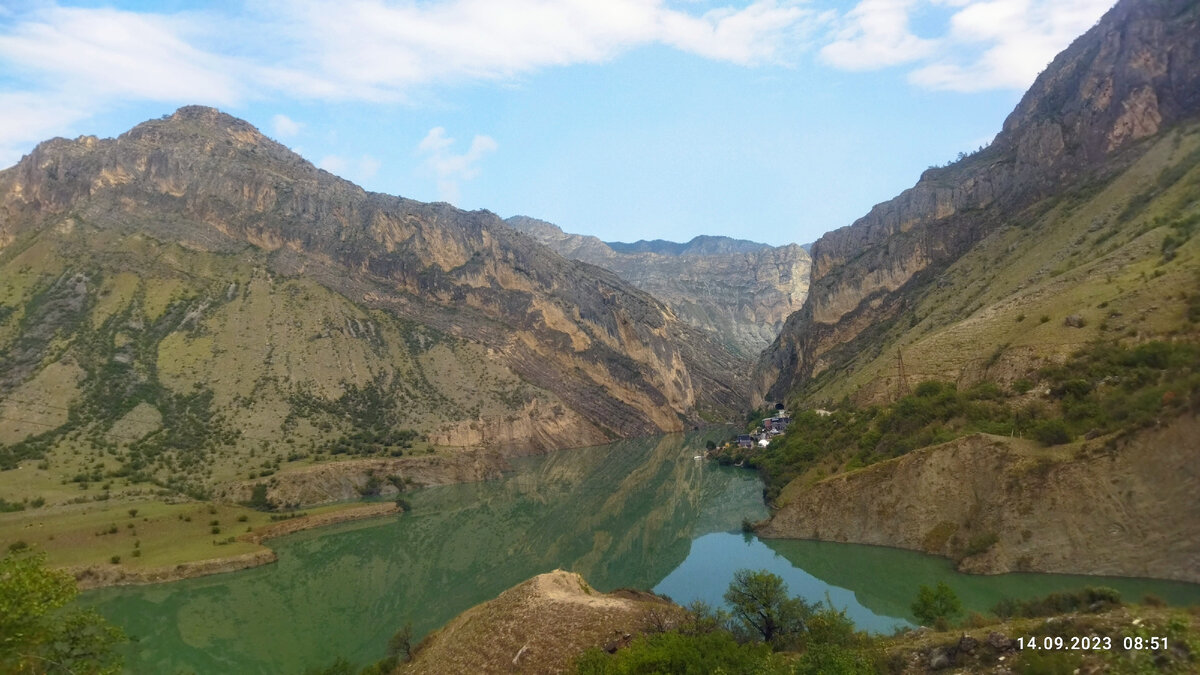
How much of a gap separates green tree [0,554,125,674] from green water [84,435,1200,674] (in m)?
14.7

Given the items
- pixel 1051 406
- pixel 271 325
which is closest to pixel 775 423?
pixel 1051 406

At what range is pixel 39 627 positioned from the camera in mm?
16812

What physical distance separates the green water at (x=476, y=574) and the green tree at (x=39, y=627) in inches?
579

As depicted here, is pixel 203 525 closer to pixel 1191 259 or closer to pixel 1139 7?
pixel 1191 259

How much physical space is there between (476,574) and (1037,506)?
Result: 35250 millimetres

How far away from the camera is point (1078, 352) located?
124 ft

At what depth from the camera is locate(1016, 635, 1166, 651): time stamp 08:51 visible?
556 inches

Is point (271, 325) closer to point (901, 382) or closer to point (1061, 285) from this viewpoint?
point (901, 382)

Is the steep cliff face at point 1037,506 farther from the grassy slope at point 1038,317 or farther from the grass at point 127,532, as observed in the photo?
the grass at point 127,532

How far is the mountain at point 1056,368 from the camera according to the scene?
1177 inches

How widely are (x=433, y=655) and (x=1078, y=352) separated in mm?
36908

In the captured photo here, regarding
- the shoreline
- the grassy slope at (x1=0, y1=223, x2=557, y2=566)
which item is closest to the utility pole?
the shoreline

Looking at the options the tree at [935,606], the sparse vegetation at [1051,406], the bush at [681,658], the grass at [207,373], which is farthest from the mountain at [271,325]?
the tree at [935,606]

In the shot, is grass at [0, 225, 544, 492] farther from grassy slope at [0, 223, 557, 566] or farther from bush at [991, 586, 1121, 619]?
bush at [991, 586, 1121, 619]
